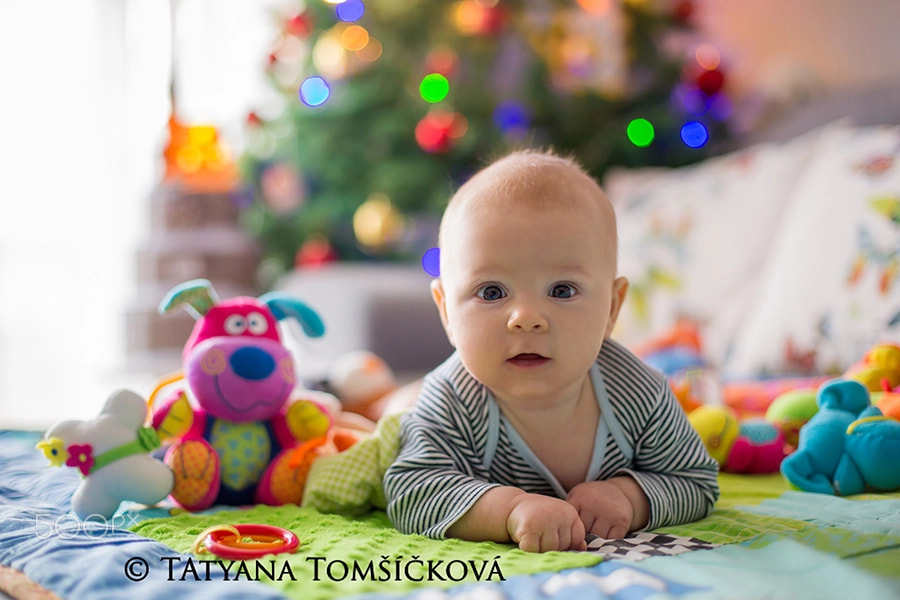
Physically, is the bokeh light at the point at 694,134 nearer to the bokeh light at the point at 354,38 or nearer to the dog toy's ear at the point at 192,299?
the bokeh light at the point at 354,38

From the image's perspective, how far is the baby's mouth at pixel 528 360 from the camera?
94 cm

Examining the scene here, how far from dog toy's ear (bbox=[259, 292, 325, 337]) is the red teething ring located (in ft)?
1.11

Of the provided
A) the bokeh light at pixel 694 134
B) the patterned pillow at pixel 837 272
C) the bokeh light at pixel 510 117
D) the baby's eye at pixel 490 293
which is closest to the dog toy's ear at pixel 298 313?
the baby's eye at pixel 490 293

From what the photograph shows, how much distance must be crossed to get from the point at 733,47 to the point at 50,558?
301 cm

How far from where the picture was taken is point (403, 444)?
1.05 m

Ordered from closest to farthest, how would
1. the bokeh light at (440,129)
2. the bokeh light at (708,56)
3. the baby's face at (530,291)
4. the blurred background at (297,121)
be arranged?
1. the baby's face at (530,291)
2. the bokeh light at (440,129)
3. the blurred background at (297,121)
4. the bokeh light at (708,56)

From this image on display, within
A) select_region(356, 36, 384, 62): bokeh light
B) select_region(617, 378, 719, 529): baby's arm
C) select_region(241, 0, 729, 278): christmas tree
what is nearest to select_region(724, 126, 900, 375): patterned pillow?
select_region(617, 378, 719, 529): baby's arm

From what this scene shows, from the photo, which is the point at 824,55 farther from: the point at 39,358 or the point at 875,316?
the point at 39,358

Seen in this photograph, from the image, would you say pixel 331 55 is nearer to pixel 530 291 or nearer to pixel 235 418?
pixel 235 418

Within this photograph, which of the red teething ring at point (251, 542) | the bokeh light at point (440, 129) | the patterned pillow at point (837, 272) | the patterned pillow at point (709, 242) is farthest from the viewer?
the bokeh light at point (440, 129)

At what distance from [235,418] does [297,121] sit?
214 cm

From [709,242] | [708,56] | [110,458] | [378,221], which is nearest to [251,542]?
[110,458]

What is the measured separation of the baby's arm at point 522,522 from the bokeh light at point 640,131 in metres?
2.22

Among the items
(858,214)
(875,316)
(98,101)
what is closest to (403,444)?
(875,316)
